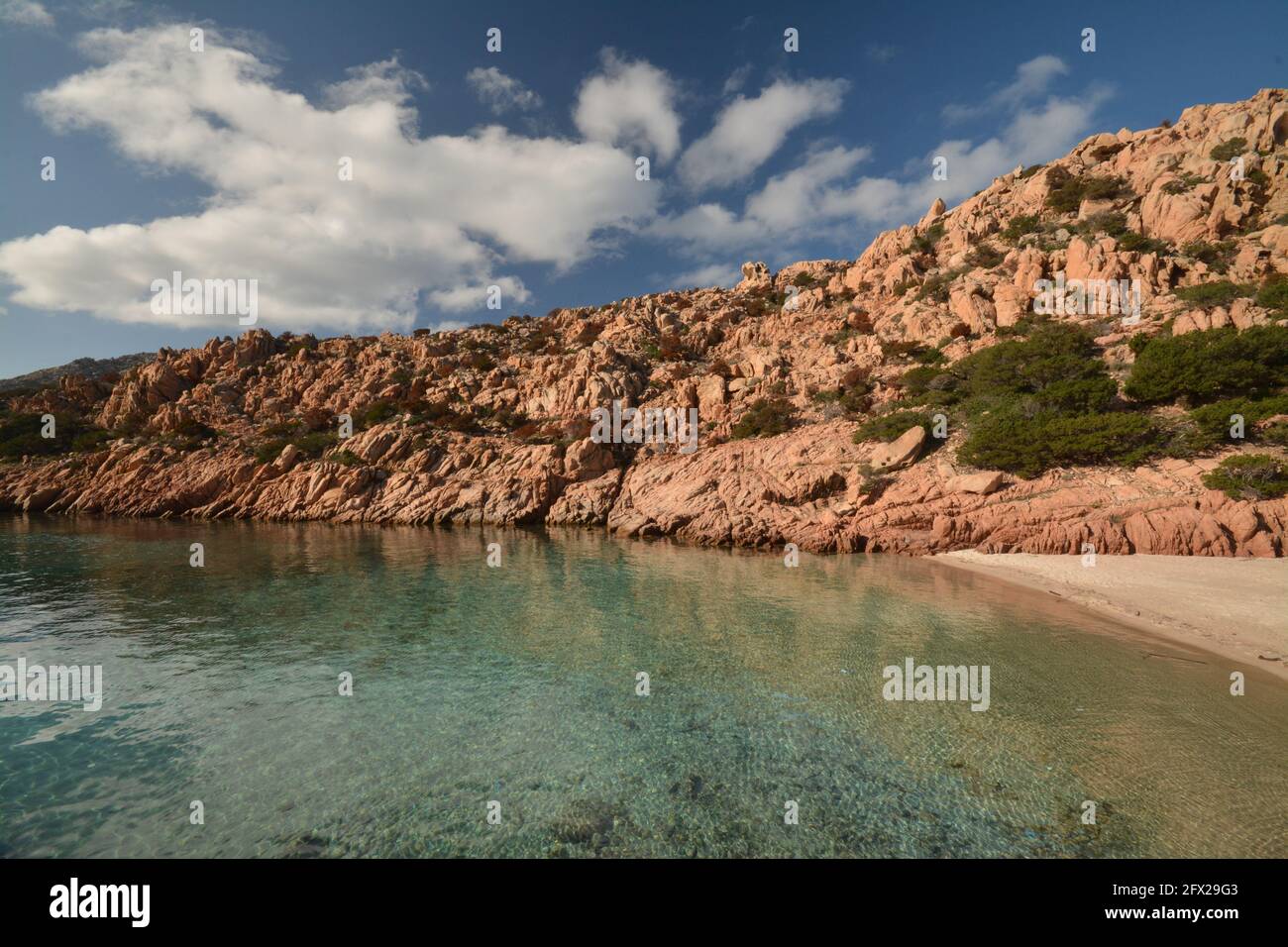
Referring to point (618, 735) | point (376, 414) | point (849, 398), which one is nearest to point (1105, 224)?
point (849, 398)

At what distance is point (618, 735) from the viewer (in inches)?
310

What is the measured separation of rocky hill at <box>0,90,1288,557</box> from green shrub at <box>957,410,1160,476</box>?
0.14m

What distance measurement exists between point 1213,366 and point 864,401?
1676cm

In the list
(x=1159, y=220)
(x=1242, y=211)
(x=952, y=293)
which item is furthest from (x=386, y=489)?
(x=1242, y=211)

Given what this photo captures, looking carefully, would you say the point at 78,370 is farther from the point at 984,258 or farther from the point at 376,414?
the point at 984,258

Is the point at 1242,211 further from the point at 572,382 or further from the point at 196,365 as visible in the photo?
the point at 196,365

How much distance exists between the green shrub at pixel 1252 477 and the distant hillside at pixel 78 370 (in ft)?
387

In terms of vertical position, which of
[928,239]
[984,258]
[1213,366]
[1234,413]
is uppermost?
[928,239]

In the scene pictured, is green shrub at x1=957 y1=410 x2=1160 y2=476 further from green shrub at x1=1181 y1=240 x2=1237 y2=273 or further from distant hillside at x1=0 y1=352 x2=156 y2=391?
distant hillside at x1=0 y1=352 x2=156 y2=391

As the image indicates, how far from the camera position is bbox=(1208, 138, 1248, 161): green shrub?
38.8 metres

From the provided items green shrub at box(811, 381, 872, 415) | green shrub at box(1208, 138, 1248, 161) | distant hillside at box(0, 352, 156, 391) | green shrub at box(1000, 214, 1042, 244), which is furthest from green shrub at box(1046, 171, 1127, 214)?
distant hillside at box(0, 352, 156, 391)

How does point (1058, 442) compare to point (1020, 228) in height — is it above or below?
below

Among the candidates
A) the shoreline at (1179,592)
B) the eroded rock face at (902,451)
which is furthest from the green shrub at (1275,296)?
the shoreline at (1179,592)
